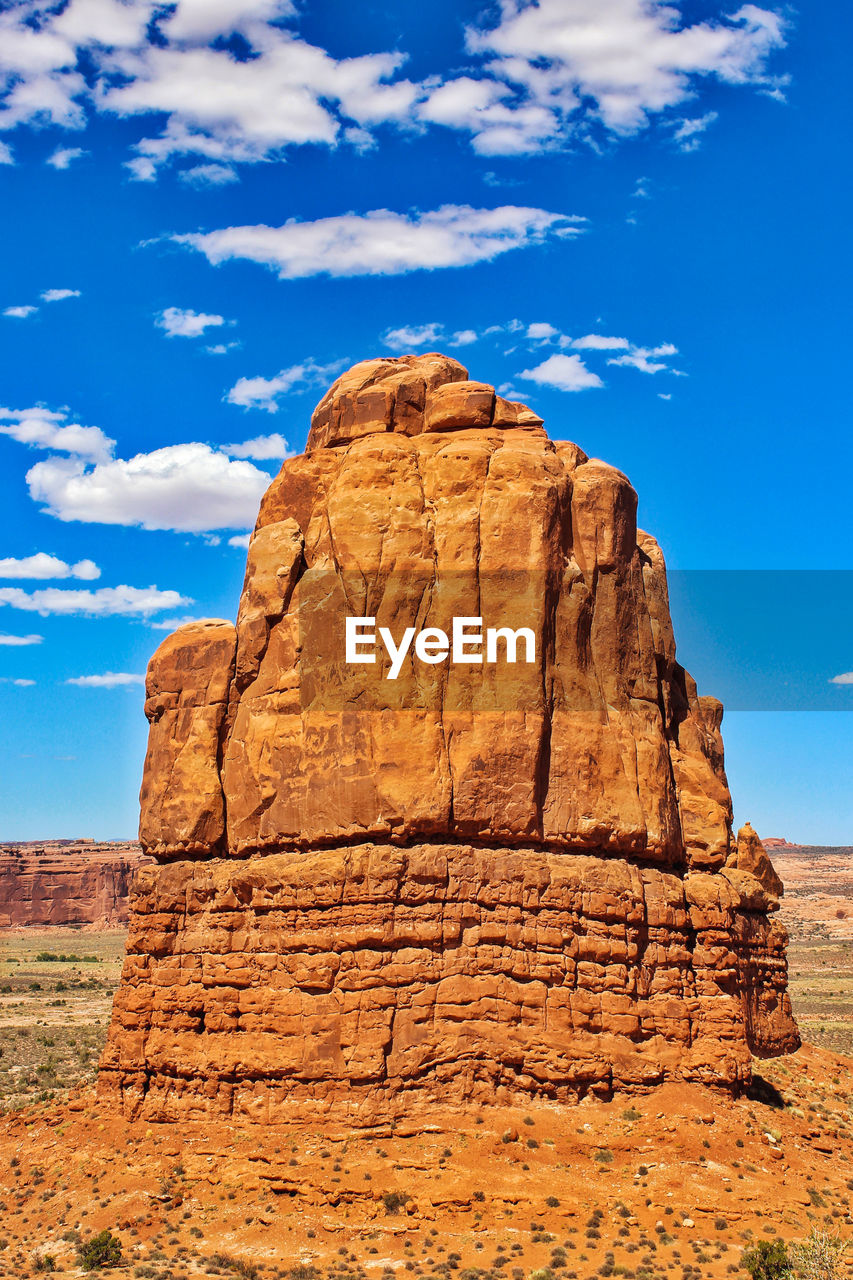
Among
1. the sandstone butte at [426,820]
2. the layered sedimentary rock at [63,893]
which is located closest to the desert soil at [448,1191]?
the sandstone butte at [426,820]

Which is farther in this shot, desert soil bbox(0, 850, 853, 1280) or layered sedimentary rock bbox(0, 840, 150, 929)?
layered sedimentary rock bbox(0, 840, 150, 929)

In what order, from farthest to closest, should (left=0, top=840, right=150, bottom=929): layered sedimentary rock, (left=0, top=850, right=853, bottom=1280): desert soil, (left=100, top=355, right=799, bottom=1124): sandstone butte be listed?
(left=0, top=840, right=150, bottom=929): layered sedimentary rock → (left=100, top=355, right=799, bottom=1124): sandstone butte → (left=0, top=850, right=853, bottom=1280): desert soil

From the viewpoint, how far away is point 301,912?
2227 cm

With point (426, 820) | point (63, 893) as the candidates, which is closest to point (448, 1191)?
point (426, 820)

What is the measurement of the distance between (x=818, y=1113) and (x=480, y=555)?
14150 mm

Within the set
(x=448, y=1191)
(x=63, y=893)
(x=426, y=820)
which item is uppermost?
(x=426, y=820)

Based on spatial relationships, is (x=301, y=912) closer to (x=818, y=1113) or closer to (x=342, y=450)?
(x=342, y=450)

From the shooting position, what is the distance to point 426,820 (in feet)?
72.7

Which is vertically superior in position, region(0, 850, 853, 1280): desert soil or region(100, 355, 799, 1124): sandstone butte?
region(100, 355, 799, 1124): sandstone butte

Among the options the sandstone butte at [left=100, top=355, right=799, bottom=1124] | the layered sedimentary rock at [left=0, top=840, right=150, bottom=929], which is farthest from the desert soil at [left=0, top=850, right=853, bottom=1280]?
the layered sedimentary rock at [left=0, top=840, right=150, bottom=929]

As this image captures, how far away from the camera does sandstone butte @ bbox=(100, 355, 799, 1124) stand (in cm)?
2150

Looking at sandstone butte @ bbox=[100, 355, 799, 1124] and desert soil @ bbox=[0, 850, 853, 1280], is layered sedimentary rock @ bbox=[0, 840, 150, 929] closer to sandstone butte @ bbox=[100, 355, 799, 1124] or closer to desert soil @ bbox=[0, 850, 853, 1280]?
desert soil @ bbox=[0, 850, 853, 1280]

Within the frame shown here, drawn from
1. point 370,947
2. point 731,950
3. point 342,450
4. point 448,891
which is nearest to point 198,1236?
point 370,947

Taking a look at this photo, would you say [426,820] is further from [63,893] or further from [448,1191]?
[63,893]
